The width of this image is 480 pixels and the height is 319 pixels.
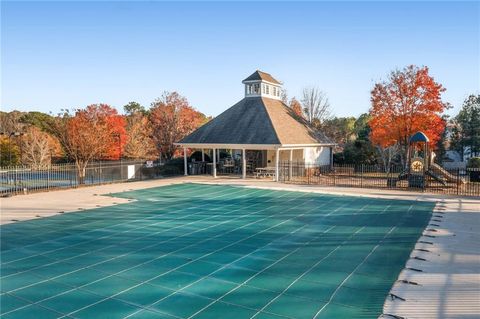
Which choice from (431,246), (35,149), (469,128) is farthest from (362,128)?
(431,246)

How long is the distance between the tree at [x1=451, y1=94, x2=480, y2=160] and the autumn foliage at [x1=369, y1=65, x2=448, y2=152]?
14967 mm

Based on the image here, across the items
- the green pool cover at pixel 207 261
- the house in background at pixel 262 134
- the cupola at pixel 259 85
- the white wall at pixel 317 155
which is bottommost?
→ the green pool cover at pixel 207 261

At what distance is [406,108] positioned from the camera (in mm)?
29953

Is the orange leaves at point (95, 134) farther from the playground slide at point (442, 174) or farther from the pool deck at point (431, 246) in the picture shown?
the playground slide at point (442, 174)

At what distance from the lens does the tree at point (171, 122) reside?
3850cm

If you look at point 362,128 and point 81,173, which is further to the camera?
point 362,128

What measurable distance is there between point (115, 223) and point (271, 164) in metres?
19.8

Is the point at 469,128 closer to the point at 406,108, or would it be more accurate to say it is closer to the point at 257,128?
the point at 406,108

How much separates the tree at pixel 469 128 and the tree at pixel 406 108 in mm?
15217

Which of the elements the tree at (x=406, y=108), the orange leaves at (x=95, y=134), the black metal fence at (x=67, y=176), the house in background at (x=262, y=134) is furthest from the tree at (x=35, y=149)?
the tree at (x=406, y=108)

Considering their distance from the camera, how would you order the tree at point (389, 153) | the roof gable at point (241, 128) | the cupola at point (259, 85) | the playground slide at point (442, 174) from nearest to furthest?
the playground slide at point (442, 174) < the roof gable at point (241, 128) < the tree at point (389, 153) < the cupola at point (259, 85)

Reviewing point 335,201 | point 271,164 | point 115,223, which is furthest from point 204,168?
point 115,223

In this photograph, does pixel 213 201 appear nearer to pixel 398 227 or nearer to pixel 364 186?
pixel 398 227

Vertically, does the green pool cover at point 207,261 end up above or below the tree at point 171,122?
below
